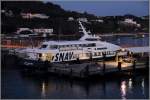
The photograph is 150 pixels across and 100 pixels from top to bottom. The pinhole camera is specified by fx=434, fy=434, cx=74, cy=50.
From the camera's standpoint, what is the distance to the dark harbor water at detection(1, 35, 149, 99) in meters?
13.6

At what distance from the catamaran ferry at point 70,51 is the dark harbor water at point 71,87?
74.6 inches

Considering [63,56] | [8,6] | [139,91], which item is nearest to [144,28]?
[8,6]

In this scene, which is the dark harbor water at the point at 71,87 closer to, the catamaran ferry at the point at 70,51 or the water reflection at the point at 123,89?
the water reflection at the point at 123,89

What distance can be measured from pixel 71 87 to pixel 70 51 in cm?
431

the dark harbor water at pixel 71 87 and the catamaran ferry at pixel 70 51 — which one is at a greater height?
the catamaran ferry at pixel 70 51

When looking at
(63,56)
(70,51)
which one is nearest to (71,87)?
(63,56)

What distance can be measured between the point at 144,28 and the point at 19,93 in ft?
153

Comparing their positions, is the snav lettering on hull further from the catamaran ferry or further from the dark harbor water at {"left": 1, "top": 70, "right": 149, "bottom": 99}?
the dark harbor water at {"left": 1, "top": 70, "right": 149, "bottom": 99}

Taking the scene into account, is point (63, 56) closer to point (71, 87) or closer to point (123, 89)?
point (71, 87)

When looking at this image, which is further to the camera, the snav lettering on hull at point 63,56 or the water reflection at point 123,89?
the snav lettering on hull at point 63,56

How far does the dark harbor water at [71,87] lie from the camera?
1362 centimetres

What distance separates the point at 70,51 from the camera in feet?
61.8

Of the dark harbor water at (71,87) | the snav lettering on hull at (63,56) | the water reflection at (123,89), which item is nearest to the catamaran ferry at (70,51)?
the snav lettering on hull at (63,56)

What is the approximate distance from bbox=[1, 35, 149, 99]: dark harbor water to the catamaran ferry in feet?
6.22
